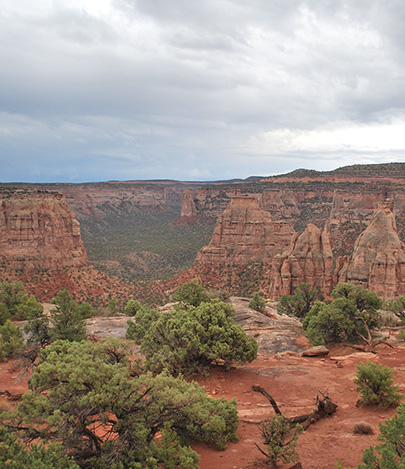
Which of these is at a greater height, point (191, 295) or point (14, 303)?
point (191, 295)

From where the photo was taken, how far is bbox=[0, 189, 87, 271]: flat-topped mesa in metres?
54.6

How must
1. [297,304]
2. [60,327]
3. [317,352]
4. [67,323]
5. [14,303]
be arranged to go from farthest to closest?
[297,304]
[14,303]
[67,323]
[60,327]
[317,352]

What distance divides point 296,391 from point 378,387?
3.68 metres

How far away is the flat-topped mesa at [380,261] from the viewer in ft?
135

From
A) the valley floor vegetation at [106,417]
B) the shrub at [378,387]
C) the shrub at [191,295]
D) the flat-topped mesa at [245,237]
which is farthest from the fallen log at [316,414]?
the flat-topped mesa at [245,237]

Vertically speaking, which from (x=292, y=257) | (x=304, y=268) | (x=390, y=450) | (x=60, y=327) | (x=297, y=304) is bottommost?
(x=297, y=304)

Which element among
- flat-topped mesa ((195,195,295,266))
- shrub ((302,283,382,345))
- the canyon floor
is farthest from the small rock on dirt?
flat-topped mesa ((195,195,295,266))

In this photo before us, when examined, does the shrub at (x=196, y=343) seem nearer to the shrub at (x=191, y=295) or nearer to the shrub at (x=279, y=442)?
the shrub at (x=279, y=442)

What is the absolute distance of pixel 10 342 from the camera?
24.7 m

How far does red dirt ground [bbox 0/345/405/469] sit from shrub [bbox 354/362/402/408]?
344 millimetres

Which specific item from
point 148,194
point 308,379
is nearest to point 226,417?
point 308,379

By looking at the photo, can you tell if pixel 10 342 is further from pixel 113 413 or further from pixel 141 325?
pixel 113 413

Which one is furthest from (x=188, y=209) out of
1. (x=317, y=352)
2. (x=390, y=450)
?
(x=390, y=450)

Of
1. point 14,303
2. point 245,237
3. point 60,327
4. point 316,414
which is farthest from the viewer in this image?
point 245,237
